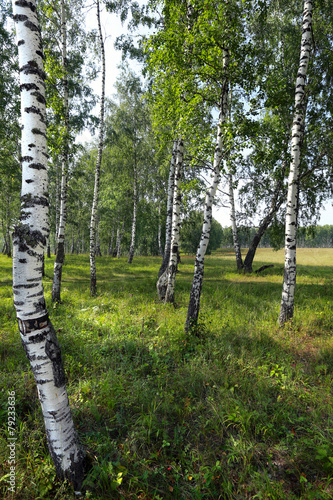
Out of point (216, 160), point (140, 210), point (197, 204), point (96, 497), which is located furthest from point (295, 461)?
point (140, 210)

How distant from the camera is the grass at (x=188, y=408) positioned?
8.20 feet

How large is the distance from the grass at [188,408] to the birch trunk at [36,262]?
40cm

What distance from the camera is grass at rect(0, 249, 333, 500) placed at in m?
2.50

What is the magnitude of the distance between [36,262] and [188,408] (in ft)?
9.88

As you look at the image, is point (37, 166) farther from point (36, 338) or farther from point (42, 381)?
point (42, 381)

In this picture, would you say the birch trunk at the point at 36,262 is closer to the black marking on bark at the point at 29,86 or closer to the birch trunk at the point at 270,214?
the black marking on bark at the point at 29,86

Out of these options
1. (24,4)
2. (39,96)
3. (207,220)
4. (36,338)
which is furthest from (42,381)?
(207,220)

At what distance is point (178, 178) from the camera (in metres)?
7.82

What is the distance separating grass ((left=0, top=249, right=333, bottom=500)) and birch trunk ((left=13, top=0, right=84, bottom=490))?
1.31ft

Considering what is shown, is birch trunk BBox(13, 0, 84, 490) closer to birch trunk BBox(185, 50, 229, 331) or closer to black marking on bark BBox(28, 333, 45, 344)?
black marking on bark BBox(28, 333, 45, 344)

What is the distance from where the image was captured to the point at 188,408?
3410 mm

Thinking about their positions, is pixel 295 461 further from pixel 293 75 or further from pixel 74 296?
pixel 293 75

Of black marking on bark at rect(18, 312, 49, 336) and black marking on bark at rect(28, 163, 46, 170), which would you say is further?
black marking on bark at rect(28, 163, 46, 170)

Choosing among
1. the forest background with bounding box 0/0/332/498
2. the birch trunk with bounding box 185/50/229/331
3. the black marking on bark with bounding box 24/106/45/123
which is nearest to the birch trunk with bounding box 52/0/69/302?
the forest background with bounding box 0/0/332/498
